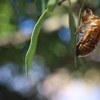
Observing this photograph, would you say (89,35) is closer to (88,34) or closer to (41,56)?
(88,34)

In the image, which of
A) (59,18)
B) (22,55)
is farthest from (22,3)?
(22,55)

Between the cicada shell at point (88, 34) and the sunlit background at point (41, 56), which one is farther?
the sunlit background at point (41, 56)

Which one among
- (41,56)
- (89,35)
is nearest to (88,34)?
(89,35)

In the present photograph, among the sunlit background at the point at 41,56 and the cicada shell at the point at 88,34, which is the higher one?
the cicada shell at the point at 88,34

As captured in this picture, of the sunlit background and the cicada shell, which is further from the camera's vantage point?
the sunlit background

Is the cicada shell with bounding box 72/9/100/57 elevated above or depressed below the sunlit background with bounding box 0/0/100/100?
above

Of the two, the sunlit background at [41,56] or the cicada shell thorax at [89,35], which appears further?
the sunlit background at [41,56]

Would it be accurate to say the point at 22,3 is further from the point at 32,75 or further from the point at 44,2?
the point at 32,75

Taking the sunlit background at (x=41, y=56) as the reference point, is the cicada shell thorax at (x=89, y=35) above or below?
above
